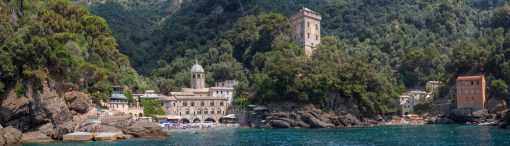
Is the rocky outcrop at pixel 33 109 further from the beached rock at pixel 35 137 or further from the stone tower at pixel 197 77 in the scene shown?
the stone tower at pixel 197 77

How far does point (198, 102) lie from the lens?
328 feet

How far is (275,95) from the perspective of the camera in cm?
9356

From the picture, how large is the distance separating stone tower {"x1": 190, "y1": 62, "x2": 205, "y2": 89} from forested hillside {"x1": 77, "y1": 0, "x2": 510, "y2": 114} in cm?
259

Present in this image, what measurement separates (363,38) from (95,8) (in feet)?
233

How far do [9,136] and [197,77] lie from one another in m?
52.4

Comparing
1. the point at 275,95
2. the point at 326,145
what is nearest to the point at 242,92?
the point at 275,95

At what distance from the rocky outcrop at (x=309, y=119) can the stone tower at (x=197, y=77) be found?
18579 mm

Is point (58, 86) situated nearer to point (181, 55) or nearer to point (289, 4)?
point (181, 55)

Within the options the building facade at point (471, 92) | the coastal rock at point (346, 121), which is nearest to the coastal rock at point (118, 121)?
the coastal rock at point (346, 121)

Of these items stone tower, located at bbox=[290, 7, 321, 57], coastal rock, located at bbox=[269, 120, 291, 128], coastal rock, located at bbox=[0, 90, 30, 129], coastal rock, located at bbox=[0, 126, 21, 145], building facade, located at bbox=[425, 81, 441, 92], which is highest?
stone tower, located at bbox=[290, 7, 321, 57]

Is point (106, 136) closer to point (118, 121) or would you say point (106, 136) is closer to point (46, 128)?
point (118, 121)

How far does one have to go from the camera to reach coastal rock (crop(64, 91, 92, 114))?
67625 millimetres

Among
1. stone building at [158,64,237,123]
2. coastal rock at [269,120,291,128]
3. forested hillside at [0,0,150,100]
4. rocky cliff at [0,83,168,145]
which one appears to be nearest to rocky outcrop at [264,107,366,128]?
coastal rock at [269,120,291,128]

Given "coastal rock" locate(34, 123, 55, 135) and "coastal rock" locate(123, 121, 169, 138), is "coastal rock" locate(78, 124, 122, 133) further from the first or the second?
"coastal rock" locate(34, 123, 55, 135)
